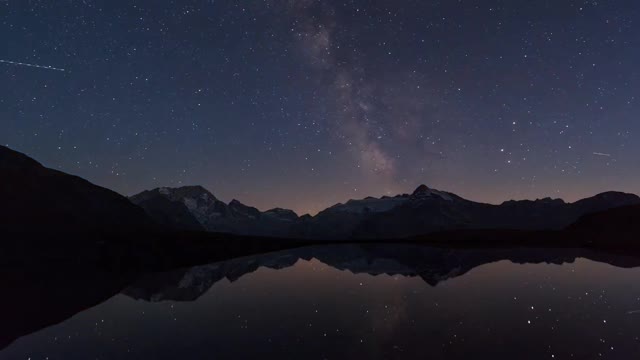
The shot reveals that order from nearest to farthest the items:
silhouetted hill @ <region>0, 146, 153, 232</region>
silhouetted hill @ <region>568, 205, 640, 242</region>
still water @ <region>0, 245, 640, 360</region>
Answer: still water @ <region>0, 245, 640, 360</region>, silhouetted hill @ <region>0, 146, 153, 232</region>, silhouetted hill @ <region>568, 205, 640, 242</region>

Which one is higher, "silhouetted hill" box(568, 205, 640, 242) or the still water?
"silhouetted hill" box(568, 205, 640, 242)

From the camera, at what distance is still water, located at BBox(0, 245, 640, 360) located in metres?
16.9

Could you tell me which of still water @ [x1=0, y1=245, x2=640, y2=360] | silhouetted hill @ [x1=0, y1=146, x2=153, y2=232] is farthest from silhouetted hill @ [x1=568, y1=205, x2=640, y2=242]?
silhouetted hill @ [x1=0, y1=146, x2=153, y2=232]

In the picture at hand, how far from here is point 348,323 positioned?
22.4 metres

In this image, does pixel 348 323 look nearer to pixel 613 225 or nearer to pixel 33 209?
pixel 33 209

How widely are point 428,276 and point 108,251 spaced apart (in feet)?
253

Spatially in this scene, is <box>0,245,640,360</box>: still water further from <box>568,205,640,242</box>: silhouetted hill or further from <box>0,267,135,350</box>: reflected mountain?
<box>568,205,640,242</box>: silhouetted hill

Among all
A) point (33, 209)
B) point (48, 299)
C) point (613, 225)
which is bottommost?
point (48, 299)

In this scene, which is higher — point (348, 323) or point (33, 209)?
point (33, 209)

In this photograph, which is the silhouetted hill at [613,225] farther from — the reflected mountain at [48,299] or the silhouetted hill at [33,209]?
the silhouetted hill at [33,209]

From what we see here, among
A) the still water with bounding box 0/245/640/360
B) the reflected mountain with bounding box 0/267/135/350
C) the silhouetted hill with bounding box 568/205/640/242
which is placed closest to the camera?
the still water with bounding box 0/245/640/360

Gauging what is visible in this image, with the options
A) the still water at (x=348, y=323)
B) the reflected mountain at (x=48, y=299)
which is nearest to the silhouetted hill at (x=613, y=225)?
the still water at (x=348, y=323)

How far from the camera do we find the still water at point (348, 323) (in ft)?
55.5

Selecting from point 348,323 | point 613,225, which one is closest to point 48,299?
point 348,323
